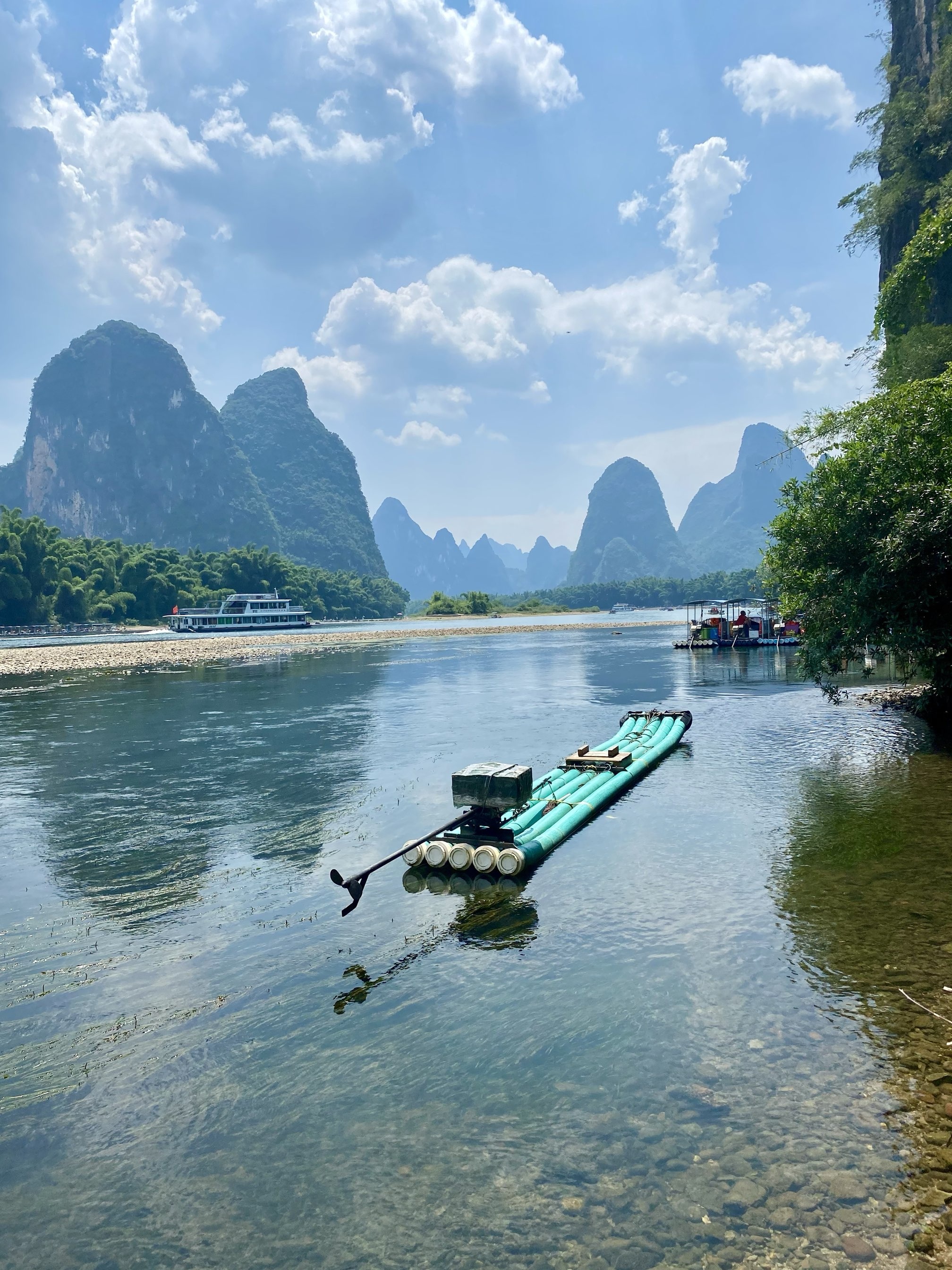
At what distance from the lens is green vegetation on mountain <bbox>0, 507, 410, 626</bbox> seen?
4919 inches

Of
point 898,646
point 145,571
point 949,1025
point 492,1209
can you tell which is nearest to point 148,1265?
point 492,1209

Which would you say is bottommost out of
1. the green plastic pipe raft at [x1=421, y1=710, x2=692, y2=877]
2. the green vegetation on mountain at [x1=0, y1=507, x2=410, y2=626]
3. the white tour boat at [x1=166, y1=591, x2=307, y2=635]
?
the green plastic pipe raft at [x1=421, y1=710, x2=692, y2=877]

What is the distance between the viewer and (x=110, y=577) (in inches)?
5906

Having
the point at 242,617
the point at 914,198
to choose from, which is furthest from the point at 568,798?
the point at 242,617

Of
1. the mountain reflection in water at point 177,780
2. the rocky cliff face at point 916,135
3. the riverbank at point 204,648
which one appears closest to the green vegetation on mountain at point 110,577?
the riverbank at point 204,648

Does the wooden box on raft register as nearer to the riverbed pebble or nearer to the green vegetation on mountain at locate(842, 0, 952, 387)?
the riverbed pebble

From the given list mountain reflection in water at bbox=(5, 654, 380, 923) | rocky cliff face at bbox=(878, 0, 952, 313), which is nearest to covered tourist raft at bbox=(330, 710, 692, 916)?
mountain reflection in water at bbox=(5, 654, 380, 923)

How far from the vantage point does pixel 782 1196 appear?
272 inches

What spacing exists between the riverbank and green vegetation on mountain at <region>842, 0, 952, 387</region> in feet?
200

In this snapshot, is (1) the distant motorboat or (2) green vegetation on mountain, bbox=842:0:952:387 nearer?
(2) green vegetation on mountain, bbox=842:0:952:387

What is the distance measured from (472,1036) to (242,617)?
5715 inches

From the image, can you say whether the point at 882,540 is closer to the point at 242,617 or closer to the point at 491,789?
the point at 491,789

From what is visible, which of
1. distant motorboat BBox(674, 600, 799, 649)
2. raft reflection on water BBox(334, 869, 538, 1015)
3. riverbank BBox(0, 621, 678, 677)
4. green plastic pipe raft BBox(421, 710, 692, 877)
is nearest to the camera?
raft reflection on water BBox(334, 869, 538, 1015)

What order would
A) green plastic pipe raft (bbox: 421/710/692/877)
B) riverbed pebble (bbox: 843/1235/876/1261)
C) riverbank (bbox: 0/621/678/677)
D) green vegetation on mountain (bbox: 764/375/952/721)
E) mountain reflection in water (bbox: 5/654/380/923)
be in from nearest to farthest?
riverbed pebble (bbox: 843/1235/876/1261) → green plastic pipe raft (bbox: 421/710/692/877) → mountain reflection in water (bbox: 5/654/380/923) → green vegetation on mountain (bbox: 764/375/952/721) → riverbank (bbox: 0/621/678/677)
